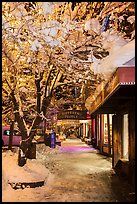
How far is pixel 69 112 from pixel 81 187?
2135 centimetres

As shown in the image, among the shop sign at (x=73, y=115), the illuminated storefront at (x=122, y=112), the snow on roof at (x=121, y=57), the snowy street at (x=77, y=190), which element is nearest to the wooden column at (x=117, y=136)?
the illuminated storefront at (x=122, y=112)

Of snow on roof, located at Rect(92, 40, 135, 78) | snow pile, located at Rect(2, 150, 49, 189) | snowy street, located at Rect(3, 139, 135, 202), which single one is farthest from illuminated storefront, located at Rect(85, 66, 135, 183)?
snow pile, located at Rect(2, 150, 49, 189)

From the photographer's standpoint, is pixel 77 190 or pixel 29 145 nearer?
pixel 77 190

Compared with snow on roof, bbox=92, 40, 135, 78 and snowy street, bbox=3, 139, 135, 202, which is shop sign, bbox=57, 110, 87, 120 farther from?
snow on roof, bbox=92, 40, 135, 78

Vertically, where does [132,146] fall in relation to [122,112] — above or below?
below

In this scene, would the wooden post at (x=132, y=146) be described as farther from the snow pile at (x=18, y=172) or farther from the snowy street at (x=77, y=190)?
the snow pile at (x=18, y=172)

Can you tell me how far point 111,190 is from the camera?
911 cm

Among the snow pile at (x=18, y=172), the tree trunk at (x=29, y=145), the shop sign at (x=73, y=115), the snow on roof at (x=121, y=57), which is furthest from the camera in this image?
the shop sign at (x=73, y=115)

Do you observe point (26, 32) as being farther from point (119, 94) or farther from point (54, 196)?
point (54, 196)

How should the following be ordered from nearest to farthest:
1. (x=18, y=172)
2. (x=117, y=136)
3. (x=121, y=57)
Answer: (x=121, y=57)
(x=18, y=172)
(x=117, y=136)

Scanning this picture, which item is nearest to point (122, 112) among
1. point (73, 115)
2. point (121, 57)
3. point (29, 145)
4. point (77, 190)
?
point (29, 145)

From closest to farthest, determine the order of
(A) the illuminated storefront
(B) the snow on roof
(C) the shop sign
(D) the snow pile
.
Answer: (A) the illuminated storefront, (B) the snow on roof, (D) the snow pile, (C) the shop sign

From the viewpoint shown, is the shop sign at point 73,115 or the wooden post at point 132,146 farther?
the shop sign at point 73,115

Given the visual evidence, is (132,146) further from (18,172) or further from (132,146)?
(18,172)
